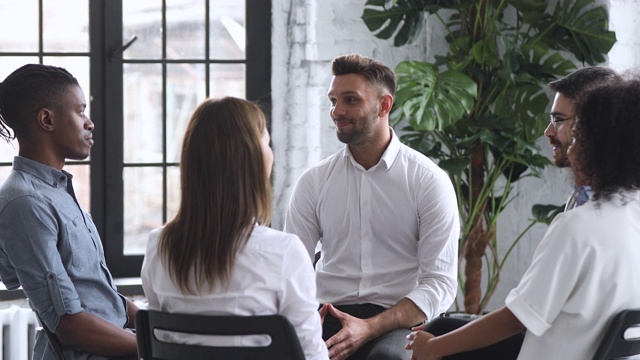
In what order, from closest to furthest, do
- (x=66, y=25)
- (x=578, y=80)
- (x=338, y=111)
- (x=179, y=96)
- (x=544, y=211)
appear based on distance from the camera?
(x=578, y=80) < (x=338, y=111) < (x=544, y=211) < (x=66, y=25) < (x=179, y=96)

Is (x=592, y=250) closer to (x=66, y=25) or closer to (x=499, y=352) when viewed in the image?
(x=499, y=352)

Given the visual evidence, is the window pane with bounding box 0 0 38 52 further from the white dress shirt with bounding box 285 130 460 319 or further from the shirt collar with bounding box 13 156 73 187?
the shirt collar with bounding box 13 156 73 187

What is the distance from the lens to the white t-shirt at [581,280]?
1.80 metres

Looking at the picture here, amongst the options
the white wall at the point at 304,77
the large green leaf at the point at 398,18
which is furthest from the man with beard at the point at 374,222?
the white wall at the point at 304,77

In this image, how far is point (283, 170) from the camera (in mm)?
4184

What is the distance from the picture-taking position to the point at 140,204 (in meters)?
4.20

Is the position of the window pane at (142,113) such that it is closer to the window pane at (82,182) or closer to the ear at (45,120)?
the window pane at (82,182)

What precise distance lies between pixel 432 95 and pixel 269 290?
7.19ft

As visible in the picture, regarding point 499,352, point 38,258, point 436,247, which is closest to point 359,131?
point 436,247

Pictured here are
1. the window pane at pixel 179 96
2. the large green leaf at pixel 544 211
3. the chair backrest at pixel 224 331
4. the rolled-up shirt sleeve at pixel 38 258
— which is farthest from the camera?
the window pane at pixel 179 96

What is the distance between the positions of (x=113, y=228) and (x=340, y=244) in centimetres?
160

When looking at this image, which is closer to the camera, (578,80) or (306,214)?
(578,80)

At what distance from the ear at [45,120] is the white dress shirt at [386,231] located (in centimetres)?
93

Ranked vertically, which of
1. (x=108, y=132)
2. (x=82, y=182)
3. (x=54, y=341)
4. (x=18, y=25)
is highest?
(x=18, y=25)
